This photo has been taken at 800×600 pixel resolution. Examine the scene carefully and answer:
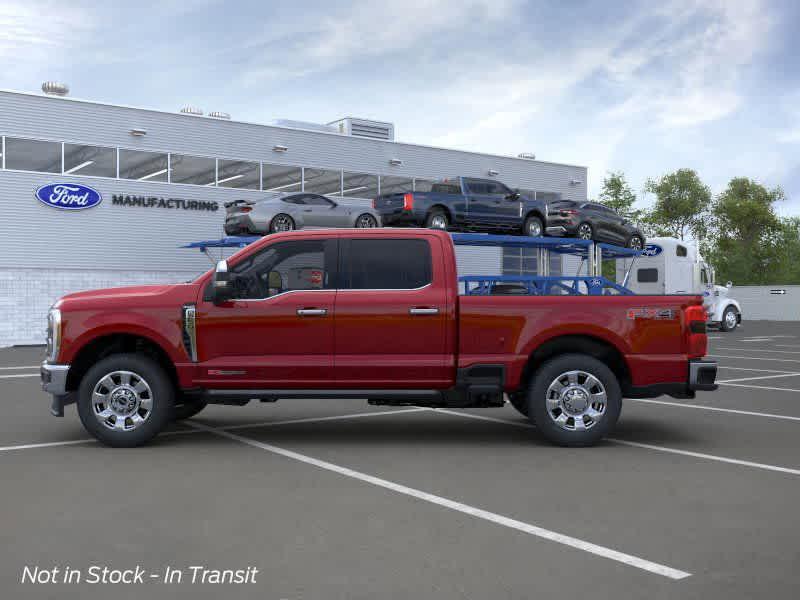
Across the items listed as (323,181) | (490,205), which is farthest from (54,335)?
(323,181)

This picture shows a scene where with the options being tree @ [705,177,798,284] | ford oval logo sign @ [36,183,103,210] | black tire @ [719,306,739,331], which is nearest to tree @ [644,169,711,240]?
tree @ [705,177,798,284]

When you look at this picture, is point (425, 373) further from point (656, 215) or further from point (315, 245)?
point (656, 215)

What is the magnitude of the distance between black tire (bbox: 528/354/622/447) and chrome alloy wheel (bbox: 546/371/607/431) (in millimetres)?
13

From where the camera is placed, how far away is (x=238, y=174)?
107 ft

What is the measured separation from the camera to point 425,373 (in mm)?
8148

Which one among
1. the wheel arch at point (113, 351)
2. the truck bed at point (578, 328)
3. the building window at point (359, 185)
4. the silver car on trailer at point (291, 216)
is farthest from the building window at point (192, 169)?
the truck bed at point (578, 328)

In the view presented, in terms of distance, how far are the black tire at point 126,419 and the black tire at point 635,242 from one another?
868 inches

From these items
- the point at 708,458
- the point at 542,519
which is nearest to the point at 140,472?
the point at 542,519

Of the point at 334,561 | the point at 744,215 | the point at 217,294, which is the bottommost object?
the point at 334,561

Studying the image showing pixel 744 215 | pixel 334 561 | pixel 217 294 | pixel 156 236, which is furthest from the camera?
pixel 744 215

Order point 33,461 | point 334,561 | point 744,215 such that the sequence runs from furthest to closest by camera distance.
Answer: point 744,215
point 33,461
point 334,561

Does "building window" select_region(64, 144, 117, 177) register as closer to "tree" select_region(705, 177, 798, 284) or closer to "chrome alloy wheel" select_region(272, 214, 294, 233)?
"chrome alloy wheel" select_region(272, 214, 294, 233)

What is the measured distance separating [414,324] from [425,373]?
464 millimetres

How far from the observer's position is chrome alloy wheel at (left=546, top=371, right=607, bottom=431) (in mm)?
8164
